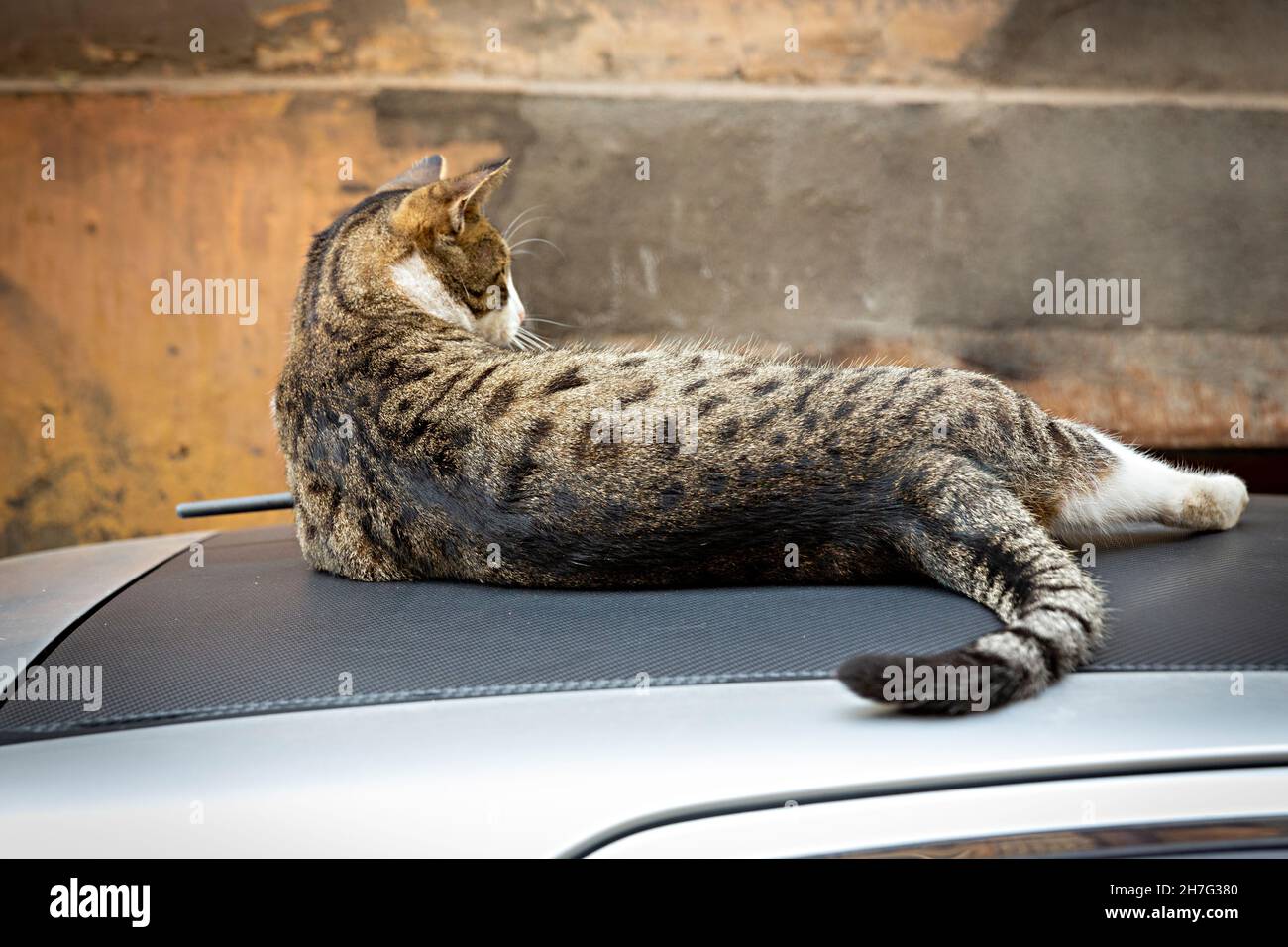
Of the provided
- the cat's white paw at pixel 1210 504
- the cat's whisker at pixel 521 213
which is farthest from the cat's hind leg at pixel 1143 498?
the cat's whisker at pixel 521 213

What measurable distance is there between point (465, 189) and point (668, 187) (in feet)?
5.93

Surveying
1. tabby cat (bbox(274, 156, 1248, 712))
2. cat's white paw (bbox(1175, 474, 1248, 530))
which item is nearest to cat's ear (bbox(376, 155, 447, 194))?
tabby cat (bbox(274, 156, 1248, 712))

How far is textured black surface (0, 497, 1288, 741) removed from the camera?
4.19 ft

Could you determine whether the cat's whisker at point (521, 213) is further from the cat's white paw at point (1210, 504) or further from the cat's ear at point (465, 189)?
the cat's white paw at point (1210, 504)

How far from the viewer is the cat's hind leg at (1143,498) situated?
2.07 metres

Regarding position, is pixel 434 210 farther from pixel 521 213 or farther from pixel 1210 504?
pixel 1210 504

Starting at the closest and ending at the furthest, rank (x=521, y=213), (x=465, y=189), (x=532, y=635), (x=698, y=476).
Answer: (x=532, y=635)
(x=698, y=476)
(x=465, y=189)
(x=521, y=213)

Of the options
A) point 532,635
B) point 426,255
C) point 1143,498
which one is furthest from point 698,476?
point 426,255

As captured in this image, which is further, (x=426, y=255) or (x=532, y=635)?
(x=426, y=255)

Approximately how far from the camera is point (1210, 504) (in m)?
2.23

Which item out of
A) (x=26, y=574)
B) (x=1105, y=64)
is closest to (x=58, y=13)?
(x=26, y=574)

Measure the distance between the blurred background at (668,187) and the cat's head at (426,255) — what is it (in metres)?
1.55

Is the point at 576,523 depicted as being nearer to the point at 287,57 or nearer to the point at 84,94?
the point at 287,57

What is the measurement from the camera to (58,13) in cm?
400
